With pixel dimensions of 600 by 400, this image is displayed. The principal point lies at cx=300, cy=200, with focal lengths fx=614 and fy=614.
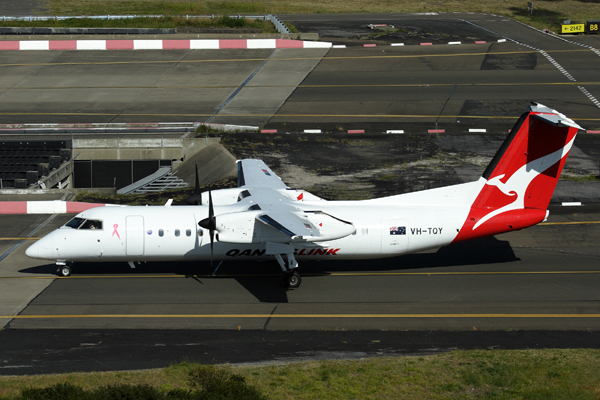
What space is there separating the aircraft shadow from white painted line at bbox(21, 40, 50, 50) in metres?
36.1

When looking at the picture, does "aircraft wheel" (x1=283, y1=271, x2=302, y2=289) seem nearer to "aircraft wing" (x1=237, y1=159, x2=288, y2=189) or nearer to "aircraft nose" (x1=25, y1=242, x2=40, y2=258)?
"aircraft wing" (x1=237, y1=159, x2=288, y2=189)

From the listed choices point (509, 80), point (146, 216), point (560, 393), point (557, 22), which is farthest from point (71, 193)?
point (557, 22)

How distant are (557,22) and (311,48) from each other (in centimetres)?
2806

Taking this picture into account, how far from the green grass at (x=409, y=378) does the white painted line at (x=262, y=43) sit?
41548mm

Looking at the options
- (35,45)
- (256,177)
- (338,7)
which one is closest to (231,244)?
(256,177)

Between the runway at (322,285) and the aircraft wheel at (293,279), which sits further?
the aircraft wheel at (293,279)

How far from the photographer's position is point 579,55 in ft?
168

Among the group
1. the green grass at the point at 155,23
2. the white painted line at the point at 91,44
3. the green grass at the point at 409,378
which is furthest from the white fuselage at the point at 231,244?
the green grass at the point at 155,23

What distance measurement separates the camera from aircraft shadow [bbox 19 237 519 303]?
78.7 feet

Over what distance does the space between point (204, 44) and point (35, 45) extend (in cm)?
1502

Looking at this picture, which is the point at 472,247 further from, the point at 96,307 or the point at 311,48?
the point at 311,48

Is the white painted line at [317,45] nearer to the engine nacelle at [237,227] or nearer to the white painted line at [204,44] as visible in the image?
the white painted line at [204,44]

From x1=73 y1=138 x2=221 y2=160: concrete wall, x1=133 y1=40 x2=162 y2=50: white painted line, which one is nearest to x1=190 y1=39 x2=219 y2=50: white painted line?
x1=133 y1=40 x2=162 y2=50: white painted line

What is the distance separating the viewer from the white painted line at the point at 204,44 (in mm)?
54906
